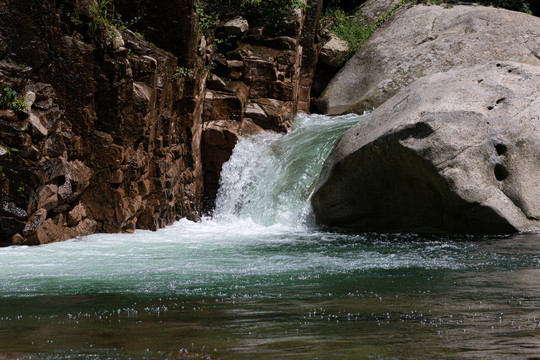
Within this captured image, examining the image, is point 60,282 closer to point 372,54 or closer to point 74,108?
point 74,108

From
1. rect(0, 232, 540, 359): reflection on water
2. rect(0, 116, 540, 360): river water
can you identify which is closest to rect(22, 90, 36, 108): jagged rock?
rect(0, 116, 540, 360): river water

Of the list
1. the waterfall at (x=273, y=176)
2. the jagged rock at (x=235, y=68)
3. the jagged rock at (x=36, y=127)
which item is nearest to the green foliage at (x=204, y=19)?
the jagged rock at (x=235, y=68)

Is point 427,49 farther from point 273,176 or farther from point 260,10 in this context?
point 273,176

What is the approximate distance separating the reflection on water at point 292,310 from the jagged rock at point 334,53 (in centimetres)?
1011

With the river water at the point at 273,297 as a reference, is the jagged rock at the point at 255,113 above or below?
above

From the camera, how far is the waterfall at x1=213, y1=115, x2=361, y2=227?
1059 cm

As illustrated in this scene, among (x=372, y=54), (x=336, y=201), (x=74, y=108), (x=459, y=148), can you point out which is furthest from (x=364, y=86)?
(x=74, y=108)

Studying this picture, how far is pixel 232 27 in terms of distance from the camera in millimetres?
13531

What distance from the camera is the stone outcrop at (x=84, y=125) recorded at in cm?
747

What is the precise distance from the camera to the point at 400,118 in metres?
8.65

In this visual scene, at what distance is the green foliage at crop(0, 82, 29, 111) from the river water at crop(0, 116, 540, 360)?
174 cm

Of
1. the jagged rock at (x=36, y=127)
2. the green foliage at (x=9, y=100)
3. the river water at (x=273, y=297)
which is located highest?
the green foliage at (x=9, y=100)

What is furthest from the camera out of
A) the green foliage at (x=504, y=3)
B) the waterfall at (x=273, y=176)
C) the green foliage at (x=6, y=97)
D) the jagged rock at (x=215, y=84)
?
the green foliage at (x=504, y=3)

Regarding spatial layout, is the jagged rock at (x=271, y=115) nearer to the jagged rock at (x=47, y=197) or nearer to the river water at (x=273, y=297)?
the river water at (x=273, y=297)
